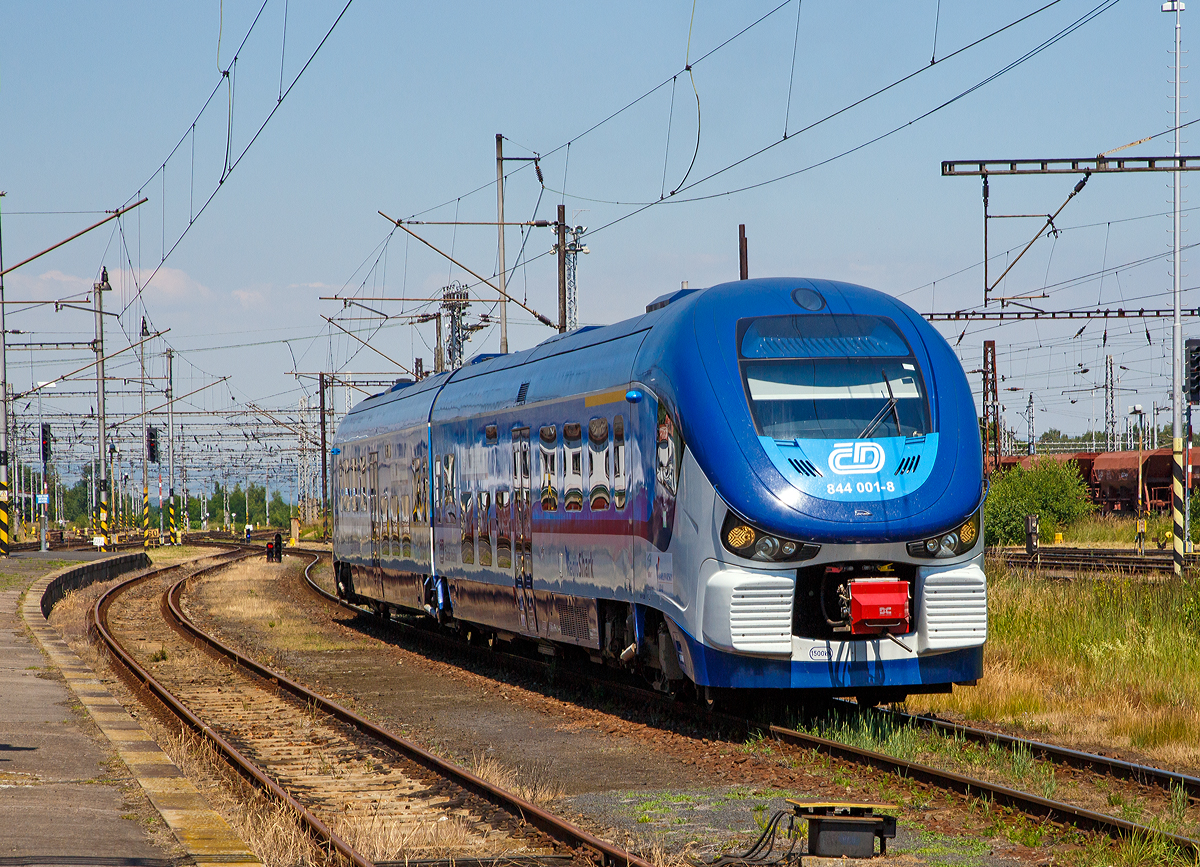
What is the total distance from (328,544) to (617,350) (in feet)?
189

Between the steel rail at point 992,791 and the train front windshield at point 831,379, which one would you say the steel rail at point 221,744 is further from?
the train front windshield at point 831,379

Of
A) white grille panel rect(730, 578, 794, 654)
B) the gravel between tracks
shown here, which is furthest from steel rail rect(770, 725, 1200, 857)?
white grille panel rect(730, 578, 794, 654)

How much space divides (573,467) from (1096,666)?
18.8ft

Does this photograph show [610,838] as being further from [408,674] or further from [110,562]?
[110,562]

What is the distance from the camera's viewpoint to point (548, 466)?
14625mm

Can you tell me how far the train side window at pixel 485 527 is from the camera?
16.6m

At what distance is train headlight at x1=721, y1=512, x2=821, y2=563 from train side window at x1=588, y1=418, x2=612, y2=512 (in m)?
2.51

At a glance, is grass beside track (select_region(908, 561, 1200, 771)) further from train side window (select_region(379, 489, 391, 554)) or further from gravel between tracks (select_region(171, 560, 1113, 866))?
train side window (select_region(379, 489, 391, 554))

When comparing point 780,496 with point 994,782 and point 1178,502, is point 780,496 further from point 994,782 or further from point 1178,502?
point 1178,502

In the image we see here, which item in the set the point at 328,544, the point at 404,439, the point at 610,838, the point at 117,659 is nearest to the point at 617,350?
the point at 610,838

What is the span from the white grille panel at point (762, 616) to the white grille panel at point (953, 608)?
1149mm

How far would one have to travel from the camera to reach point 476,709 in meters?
14.1

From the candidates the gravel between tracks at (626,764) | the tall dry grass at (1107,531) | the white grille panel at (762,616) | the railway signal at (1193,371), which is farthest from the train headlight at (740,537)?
the tall dry grass at (1107,531)

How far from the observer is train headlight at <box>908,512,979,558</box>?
1093 centimetres
